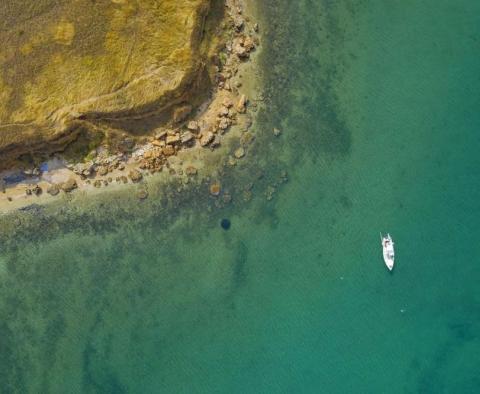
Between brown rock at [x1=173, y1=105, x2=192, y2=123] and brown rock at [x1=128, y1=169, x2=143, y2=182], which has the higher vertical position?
brown rock at [x1=173, y1=105, x2=192, y2=123]

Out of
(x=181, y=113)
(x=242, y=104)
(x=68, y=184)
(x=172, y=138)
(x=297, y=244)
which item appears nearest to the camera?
(x=181, y=113)

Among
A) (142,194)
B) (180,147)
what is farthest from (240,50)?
(142,194)

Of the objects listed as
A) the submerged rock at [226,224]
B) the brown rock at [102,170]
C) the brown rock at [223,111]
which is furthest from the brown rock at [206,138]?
the brown rock at [102,170]

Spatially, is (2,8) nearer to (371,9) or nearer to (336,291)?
(371,9)

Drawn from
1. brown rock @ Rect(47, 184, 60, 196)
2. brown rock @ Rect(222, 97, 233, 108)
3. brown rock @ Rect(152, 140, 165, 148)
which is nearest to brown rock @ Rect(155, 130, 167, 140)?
brown rock @ Rect(152, 140, 165, 148)

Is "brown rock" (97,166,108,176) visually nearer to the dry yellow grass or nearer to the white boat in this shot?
the dry yellow grass

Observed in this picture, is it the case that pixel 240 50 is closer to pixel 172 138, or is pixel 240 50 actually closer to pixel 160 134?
pixel 172 138

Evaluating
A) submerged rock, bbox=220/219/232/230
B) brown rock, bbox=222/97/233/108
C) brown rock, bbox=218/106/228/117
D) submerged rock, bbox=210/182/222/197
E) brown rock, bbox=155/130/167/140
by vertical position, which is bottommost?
submerged rock, bbox=220/219/232/230

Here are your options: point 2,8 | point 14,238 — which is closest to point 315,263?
point 14,238
